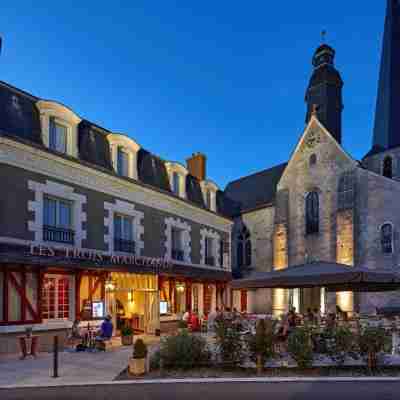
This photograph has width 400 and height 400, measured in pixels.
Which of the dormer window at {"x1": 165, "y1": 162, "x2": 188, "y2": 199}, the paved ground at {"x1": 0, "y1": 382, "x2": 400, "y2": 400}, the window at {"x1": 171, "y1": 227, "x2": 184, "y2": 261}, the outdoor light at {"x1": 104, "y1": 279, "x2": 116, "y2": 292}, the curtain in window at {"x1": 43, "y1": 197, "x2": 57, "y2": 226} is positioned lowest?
the paved ground at {"x1": 0, "y1": 382, "x2": 400, "y2": 400}

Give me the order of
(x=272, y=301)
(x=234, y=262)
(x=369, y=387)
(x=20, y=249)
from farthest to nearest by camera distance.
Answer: (x=234, y=262) < (x=272, y=301) < (x=20, y=249) < (x=369, y=387)

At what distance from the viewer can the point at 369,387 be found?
7469mm

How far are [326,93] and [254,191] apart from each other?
8.20 m

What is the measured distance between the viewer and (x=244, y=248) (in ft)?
97.1

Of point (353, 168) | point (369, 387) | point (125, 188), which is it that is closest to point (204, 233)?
point (125, 188)

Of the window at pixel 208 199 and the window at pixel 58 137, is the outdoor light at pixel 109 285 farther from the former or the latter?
the window at pixel 208 199

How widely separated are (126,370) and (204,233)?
1237cm

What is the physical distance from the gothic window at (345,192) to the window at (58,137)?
15.5 meters

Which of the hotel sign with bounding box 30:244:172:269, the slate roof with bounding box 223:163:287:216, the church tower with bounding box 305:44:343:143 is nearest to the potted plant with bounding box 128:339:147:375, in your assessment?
the hotel sign with bounding box 30:244:172:269

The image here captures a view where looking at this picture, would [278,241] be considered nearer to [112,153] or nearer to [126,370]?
[112,153]

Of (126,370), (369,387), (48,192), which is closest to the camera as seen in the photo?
(369,387)

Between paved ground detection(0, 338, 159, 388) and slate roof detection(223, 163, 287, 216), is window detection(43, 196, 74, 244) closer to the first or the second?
paved ground detection(0, 338, 159, 388)

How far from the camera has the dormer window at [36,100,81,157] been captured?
43.3ft

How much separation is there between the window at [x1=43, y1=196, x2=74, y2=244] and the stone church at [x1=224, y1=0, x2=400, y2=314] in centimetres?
1388
